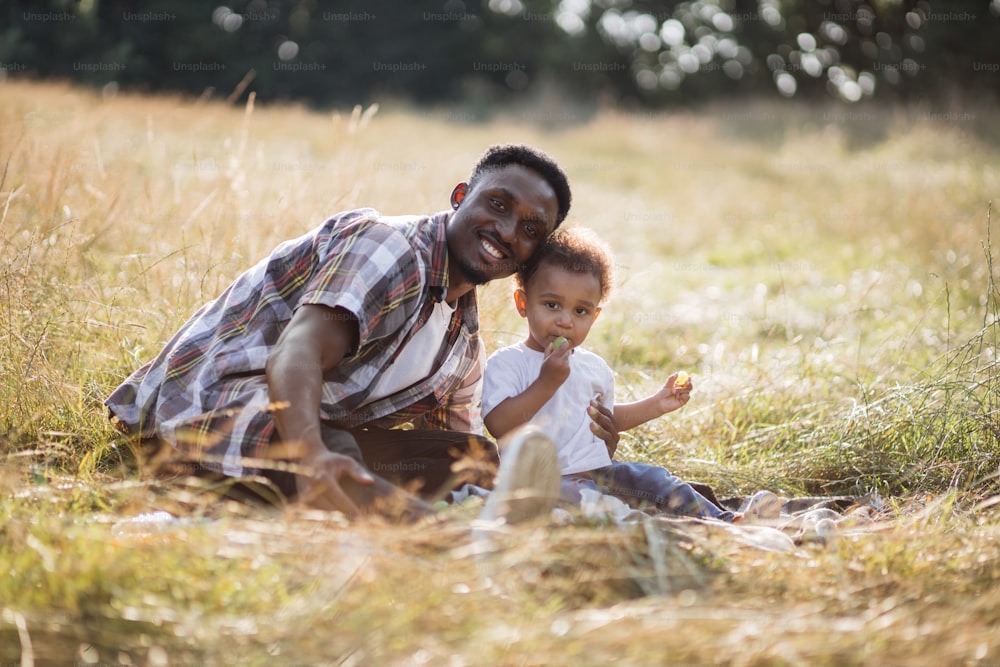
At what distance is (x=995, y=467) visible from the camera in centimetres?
284

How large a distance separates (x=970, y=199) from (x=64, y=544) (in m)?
7.63

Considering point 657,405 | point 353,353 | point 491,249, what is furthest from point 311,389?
point 657,405

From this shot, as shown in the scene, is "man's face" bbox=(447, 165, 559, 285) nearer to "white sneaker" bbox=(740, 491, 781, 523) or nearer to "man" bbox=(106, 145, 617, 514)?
"man" bbox=(106, 145, 617, 514)

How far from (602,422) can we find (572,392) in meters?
0.14

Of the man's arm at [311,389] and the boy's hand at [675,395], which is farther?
the boy's hand at [675,395]

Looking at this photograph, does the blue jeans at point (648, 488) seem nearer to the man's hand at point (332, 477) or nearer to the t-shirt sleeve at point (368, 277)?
the t-shirt sleeve at point (368, 277)

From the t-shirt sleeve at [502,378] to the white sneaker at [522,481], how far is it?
2.56 ft

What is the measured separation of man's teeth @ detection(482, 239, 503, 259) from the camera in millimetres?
2496

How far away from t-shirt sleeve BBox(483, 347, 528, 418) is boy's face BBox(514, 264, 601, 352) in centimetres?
11

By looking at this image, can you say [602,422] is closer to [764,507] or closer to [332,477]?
[764,507]

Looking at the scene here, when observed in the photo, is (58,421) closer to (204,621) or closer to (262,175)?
(204,621)

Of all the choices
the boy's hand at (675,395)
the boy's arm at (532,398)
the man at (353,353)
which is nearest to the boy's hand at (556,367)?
the boy's arm at (532,398)

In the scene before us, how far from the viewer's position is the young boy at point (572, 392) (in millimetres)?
2656

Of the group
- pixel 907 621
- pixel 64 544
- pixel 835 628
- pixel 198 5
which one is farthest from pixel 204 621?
pixel 198 5
